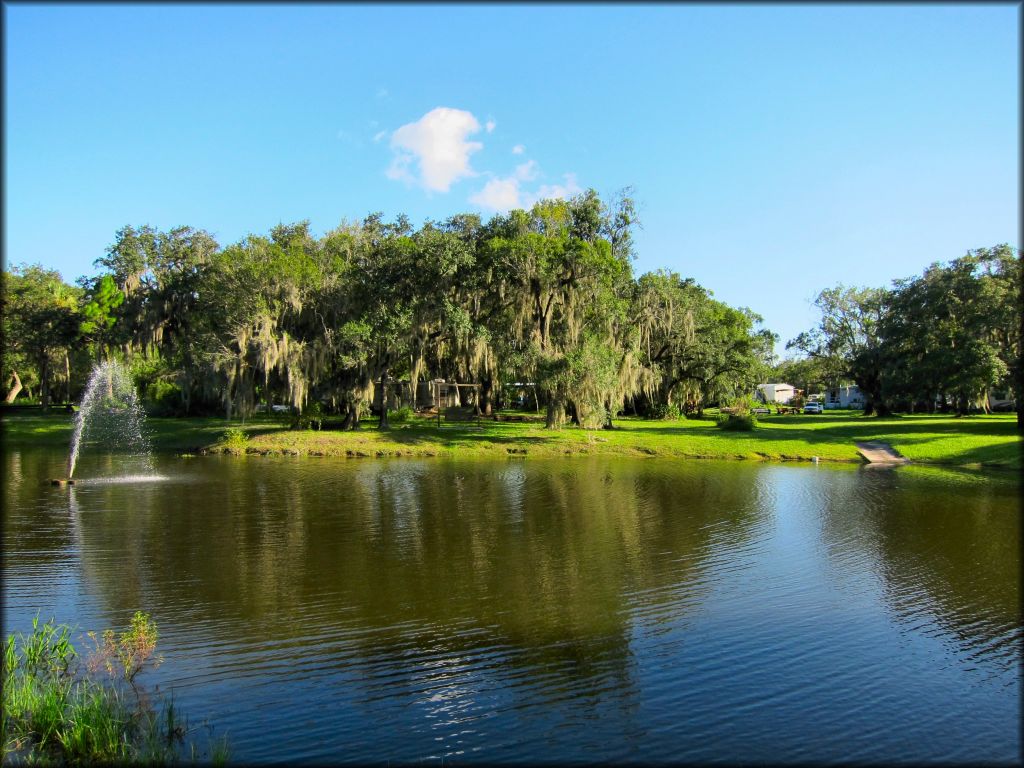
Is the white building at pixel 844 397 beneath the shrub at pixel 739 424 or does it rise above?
above

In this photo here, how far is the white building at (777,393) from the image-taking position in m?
88.2

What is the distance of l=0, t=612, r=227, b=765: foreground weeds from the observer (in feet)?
18.4

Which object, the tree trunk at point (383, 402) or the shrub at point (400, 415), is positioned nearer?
the tree trunk at point (383, 402)

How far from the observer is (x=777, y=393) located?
93.0m

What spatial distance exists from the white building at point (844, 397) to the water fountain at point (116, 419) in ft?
247

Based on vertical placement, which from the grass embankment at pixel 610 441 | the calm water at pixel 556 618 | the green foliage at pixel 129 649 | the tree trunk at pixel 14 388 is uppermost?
the tree trunk at pixel 14 388

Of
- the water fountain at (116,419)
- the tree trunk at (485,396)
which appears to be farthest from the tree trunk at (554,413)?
the water fountain at (116,419)

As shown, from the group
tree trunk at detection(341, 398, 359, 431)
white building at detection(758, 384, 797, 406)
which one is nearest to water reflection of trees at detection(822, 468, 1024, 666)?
tree trunk at detection(341, 398, 359, 431)

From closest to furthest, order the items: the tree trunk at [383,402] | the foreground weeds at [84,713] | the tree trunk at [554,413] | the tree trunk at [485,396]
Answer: the foreground weeds at [84,713] → the tree trunk at [554,413] → the tree trunk at [383,402] → the tree trunk at [485,396]

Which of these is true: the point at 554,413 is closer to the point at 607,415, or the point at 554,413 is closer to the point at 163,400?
the point at 607,415

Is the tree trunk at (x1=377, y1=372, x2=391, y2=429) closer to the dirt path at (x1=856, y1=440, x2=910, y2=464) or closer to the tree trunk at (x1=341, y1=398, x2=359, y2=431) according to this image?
the tree trunk at (x1=341, y1=398, x2=359, y2=431)

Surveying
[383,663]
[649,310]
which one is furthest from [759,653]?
[649,310]

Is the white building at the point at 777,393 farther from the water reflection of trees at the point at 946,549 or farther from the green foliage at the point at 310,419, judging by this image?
the water reflection of trees at the point at 946,549

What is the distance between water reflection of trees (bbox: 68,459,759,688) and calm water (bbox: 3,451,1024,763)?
66 millimetres
